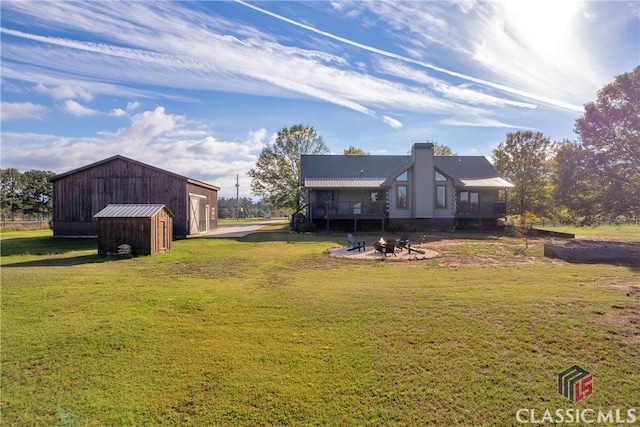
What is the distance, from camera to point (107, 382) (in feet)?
12.7

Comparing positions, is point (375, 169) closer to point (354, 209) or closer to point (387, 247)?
point (354, 209)

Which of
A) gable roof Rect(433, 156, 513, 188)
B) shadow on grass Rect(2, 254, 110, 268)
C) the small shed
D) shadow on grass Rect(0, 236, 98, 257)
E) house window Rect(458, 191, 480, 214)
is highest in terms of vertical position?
gable roof Rect(433, 156, 513, 188)

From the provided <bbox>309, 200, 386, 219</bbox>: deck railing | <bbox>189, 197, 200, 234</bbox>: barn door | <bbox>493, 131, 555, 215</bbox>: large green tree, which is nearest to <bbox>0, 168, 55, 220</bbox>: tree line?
<bbox>189, 197, 200, 234</bbox>: barn door

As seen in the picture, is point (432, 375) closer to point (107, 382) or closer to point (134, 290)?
point (107, 382)

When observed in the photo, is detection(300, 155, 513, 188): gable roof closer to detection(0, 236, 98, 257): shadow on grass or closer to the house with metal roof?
the house with metal roof

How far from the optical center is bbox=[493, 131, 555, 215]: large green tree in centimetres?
3181

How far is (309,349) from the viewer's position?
461 cm

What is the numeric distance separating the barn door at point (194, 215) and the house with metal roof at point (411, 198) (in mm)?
8019

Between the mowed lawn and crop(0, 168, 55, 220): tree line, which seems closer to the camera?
the mowed lawn

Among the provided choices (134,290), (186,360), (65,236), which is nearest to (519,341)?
(186,360)

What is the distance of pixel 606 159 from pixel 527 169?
46.8ft

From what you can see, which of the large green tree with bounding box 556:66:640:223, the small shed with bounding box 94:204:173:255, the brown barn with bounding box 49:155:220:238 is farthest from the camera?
the brown barn with bounding box 49:155:220:238

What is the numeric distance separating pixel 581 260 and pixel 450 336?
35.5 ft

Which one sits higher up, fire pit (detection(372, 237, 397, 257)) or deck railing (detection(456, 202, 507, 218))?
deck railing (detection(456, 202, 507, 218))
